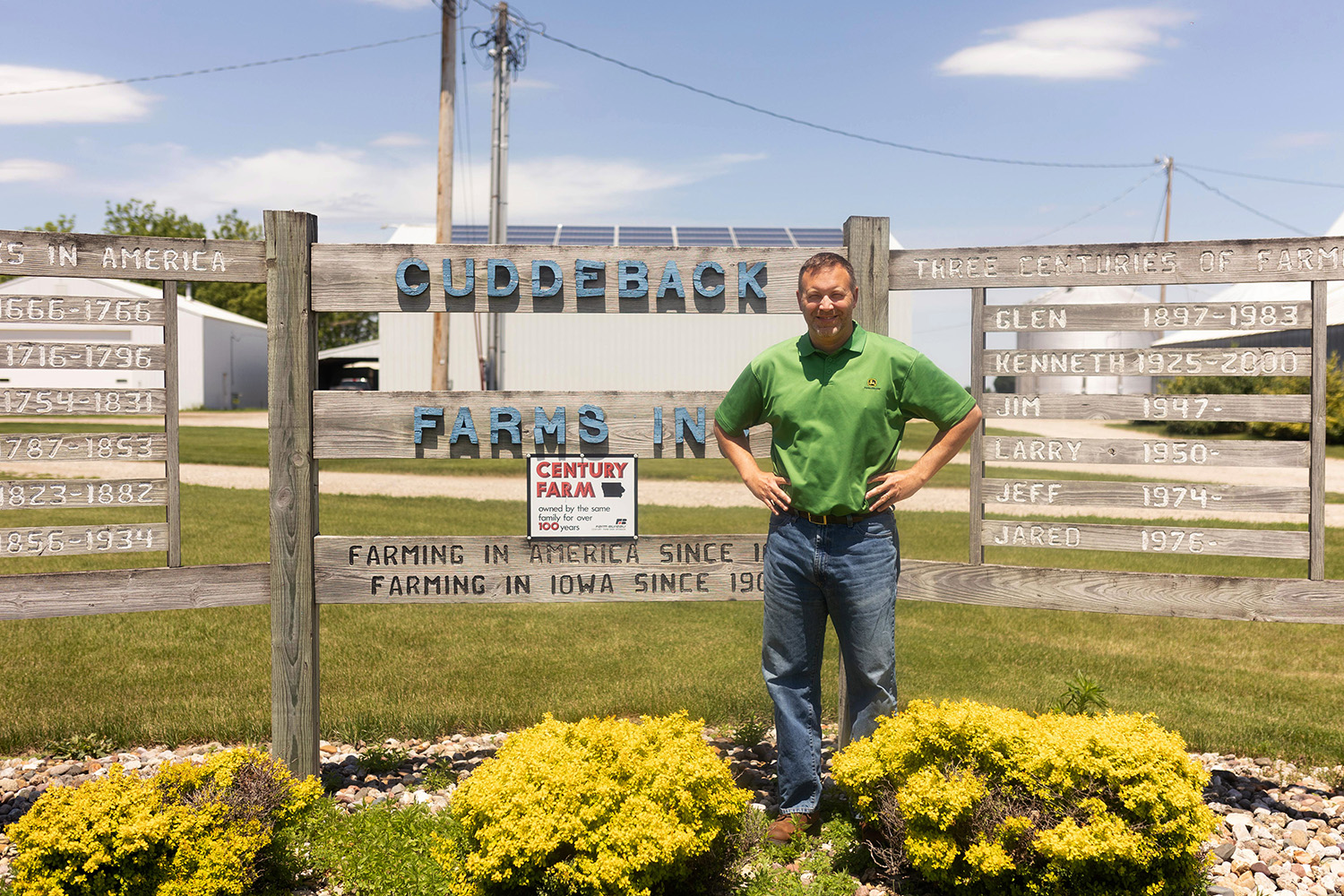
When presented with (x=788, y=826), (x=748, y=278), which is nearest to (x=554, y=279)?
(x=748, y=278)

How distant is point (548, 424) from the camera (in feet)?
14.8

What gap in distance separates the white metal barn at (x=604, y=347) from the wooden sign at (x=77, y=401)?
30112mm

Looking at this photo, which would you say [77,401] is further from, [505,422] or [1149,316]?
[1149,316]

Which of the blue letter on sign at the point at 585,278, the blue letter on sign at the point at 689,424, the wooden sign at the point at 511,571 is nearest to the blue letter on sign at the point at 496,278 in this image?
the blue letter on sign at the point at 585,278

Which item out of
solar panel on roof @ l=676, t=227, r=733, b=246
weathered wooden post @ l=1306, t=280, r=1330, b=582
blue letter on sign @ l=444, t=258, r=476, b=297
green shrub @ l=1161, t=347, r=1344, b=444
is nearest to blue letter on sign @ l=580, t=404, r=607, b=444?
blue letter on sign @ l=444, t=258, r=476, b=297

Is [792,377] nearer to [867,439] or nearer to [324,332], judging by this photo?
[867,439]

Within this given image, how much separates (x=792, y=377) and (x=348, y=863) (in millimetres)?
2340

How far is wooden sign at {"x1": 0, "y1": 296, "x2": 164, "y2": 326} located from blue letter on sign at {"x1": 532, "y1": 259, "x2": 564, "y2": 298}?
1.63 meters

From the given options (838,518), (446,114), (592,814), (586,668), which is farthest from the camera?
(446,114)

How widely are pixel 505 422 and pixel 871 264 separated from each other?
1.84 meters

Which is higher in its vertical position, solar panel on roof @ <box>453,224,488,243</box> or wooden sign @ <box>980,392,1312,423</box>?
solar panel on roof @ <box>453,224,488,243</box>

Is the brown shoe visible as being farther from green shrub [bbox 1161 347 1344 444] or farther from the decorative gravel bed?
green shrub [bbox 1161 347 1344 444]

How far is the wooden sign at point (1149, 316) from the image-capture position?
4340 millimetres

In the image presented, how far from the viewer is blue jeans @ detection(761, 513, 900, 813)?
3578 mm
